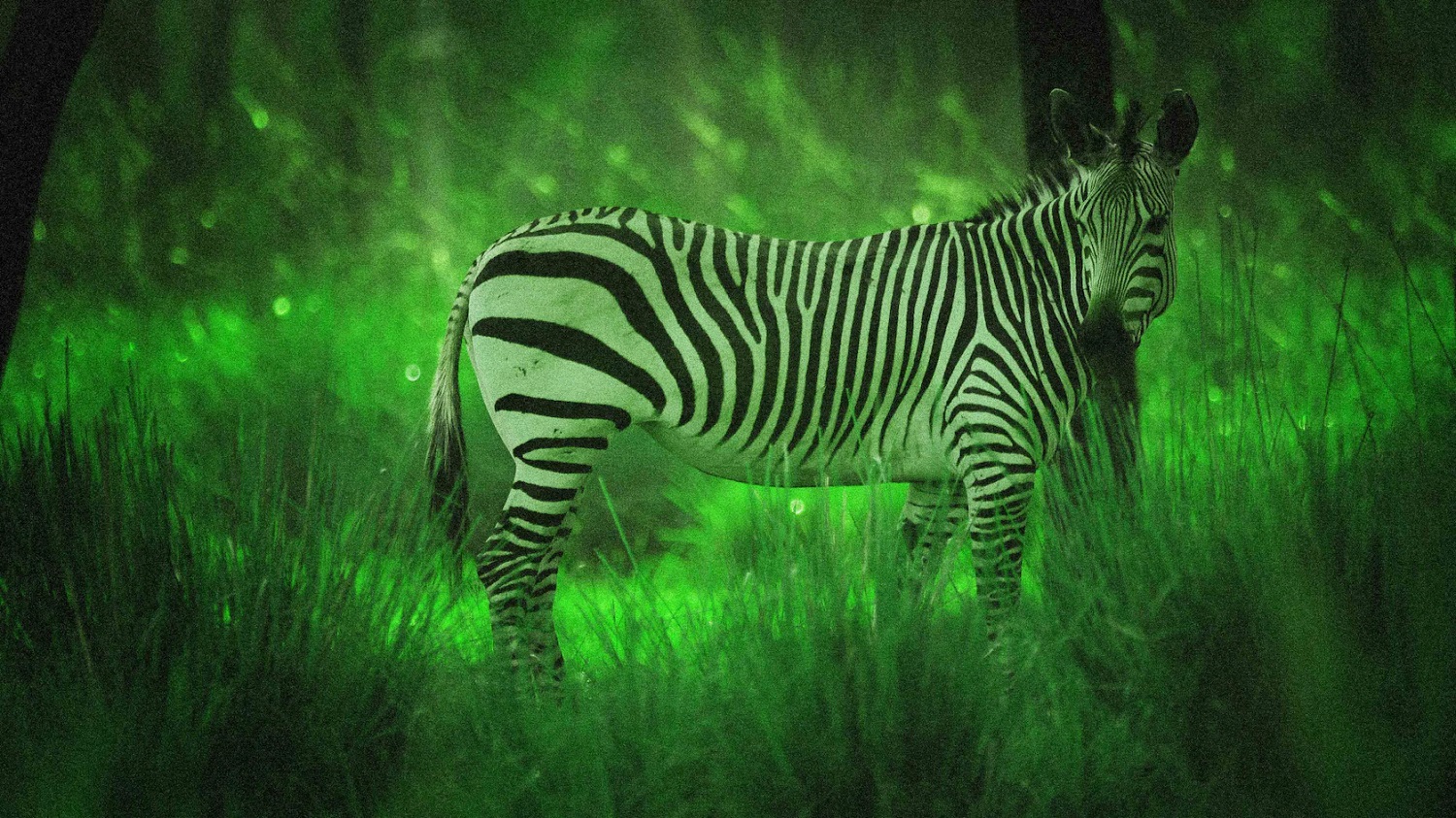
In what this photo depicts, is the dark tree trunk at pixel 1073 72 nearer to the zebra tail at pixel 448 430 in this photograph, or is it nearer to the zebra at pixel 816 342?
the zebra at pixel 816 342

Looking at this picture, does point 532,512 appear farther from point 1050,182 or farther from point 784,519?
point 1050,182

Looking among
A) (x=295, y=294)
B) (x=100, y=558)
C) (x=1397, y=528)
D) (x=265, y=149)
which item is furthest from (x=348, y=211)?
(x=1397, y=528)

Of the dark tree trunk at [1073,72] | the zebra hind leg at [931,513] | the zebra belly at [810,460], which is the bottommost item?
the zebra hind leg at [931,513]

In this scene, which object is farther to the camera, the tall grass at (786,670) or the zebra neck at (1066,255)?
the zebra neck at (1066,255)

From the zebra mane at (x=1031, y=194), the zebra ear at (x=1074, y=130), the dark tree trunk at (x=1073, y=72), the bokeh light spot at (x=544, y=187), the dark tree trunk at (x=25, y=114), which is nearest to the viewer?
the dark tree trunk at (x=25, y=114)

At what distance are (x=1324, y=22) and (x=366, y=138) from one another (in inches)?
259

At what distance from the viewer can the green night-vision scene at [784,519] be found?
69.5 inches

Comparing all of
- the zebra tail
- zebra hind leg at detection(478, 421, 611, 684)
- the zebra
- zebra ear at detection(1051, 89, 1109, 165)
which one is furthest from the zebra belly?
zebra ear at detection(1051, 89, 1109, 165)

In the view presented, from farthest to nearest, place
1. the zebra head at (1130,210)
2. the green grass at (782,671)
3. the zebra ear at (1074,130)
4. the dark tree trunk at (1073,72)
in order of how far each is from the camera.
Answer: the dark tree trunk at (1073,72), the zebra ear at (1074,130), the zebra head at (1130,210), the green grass at (782,671)

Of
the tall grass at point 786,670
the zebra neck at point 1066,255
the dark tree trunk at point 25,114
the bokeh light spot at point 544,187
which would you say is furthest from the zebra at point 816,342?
the bokeh light spot at point 544,187

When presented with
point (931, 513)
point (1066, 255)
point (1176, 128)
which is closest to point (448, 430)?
point (931, 513)

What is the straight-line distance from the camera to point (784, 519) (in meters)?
1.86

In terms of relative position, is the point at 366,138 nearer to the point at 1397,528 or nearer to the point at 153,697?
the point at 153,697

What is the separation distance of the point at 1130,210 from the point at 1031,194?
1.32 ft
